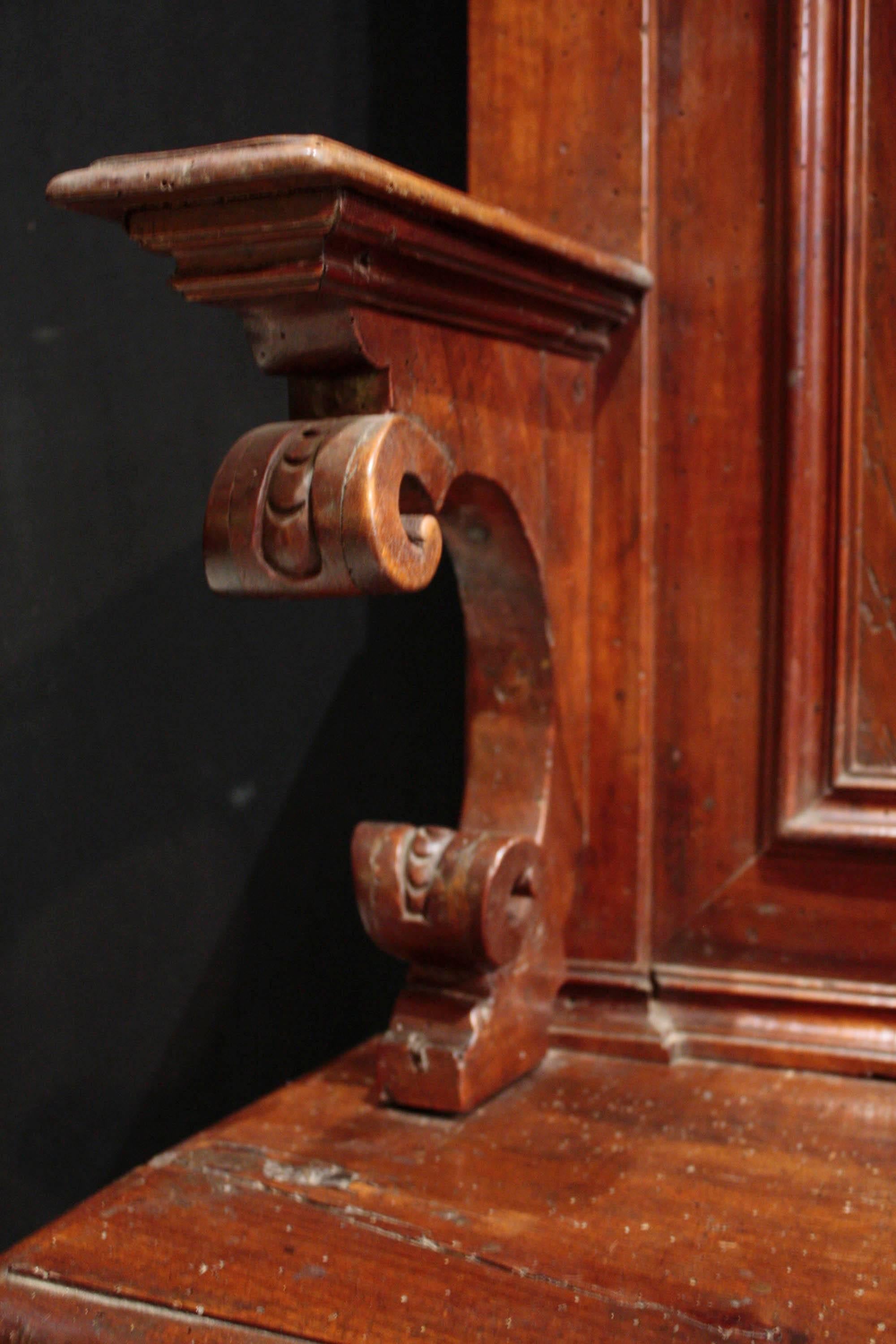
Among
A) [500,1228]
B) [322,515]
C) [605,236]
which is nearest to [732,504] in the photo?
[605,236]

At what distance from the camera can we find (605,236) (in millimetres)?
921

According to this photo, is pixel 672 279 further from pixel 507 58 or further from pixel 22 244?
pixel 22 244

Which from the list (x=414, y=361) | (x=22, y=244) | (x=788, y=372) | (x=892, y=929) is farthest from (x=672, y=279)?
(x=22, y=244)

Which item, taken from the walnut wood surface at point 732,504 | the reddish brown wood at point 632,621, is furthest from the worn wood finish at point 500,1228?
the walnut wood surface at point 732,504

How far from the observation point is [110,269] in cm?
120

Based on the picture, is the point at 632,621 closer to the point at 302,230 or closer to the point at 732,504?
the point at 732,504

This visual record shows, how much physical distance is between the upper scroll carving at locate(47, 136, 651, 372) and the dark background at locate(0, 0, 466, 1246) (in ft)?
1.69

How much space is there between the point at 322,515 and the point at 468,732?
1.03 ft

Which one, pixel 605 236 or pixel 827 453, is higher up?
pixel 605 236

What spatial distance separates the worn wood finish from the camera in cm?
57

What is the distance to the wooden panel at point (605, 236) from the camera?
3.00ft

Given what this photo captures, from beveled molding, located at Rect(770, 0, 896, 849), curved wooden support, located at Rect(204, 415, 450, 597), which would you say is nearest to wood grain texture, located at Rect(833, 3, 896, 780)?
beveled molding, located at Rect(770, 0, 896, 849)

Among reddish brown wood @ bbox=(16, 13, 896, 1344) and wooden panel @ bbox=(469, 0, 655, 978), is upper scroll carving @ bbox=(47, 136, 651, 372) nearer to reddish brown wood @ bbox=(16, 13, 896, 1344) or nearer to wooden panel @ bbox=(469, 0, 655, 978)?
reddish brown wood @ bbox=(16, 13, 896, 1344)

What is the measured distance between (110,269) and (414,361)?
603 millimetres
